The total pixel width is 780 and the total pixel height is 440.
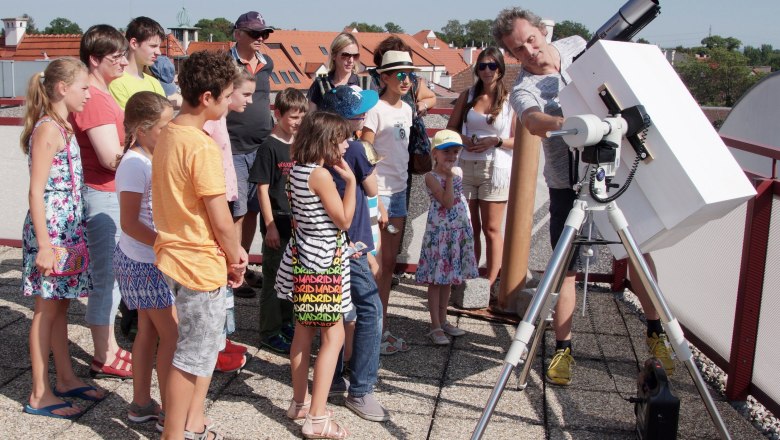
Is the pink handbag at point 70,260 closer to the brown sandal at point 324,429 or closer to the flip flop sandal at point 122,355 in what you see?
the flip flop sandal at point 122,355

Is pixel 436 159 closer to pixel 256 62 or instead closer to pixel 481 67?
pixel 481 67

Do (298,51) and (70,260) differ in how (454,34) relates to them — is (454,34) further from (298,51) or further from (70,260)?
(70,260)

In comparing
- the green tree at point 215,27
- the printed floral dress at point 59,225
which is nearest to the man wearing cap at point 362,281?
the printed floral dress at point 59,225

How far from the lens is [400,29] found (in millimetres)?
128500

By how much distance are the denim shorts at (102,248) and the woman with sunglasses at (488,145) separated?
8.11 feet

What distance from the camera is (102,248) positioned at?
13.1 feet

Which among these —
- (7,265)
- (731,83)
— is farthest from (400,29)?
(7,265)

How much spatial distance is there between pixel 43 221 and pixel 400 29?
129021mm

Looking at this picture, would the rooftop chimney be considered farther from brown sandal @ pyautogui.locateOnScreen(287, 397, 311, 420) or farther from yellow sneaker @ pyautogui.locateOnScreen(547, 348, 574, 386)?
yellow sneaker @ pyautogui.locateOnScreen(547, 348, 574, 386)

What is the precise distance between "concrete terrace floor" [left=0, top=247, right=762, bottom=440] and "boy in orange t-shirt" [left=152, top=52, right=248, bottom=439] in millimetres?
507

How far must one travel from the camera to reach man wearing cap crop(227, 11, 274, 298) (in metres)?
5.30

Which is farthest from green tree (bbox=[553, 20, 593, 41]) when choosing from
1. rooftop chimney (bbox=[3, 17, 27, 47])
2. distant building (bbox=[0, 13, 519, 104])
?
rooftop chimney (bbox=[3, 17, 27, 47])

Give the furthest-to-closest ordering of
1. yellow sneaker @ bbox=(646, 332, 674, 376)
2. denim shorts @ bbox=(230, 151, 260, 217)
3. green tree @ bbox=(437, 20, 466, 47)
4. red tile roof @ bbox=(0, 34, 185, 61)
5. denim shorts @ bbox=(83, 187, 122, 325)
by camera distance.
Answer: green tree @ bbox=(437, 20, 466, 47) → red tile roof @ bbox=(0, 34, 185, 61) → denim shorts @ bbox=(230, 151, 260, 217) → yellow sneaker @ bbox=(646, 332, 674, 376) → denim shorts @ bbox=(83, 187, 122, 325)

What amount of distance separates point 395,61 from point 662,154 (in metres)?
2.06
